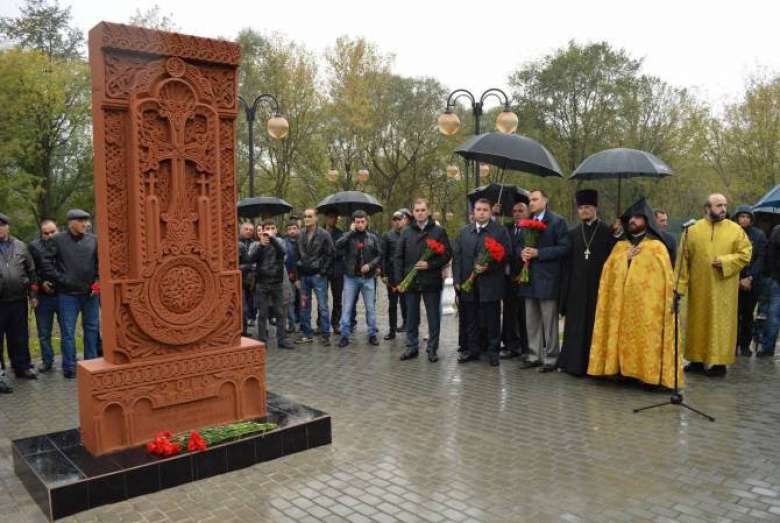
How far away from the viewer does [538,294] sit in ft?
27.5

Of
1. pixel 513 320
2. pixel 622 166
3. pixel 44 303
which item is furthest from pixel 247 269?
pixel 622 166

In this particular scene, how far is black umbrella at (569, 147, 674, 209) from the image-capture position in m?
7.59

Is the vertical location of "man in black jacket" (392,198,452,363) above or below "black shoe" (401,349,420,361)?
above

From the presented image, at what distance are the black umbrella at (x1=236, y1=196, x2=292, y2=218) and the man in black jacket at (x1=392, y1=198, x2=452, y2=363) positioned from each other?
3178mm

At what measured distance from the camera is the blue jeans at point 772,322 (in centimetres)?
921

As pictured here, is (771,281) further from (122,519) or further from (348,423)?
(122,519)

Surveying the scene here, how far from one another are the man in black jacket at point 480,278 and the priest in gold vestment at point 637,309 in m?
1.39

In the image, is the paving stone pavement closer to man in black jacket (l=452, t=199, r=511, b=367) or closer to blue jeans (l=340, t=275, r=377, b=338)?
man in black jacket (l=452, t=199, r=511, b=367)

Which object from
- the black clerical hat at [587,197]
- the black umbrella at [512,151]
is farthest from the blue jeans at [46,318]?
the black clerical hat at [587,197]

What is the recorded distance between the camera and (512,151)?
8180 millimetres

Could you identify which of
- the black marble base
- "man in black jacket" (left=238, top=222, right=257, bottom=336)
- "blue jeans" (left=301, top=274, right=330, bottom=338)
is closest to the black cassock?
the black marble base

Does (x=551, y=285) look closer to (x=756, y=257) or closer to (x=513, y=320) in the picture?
(x=513, y=320)

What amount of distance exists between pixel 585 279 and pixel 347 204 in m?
5.15

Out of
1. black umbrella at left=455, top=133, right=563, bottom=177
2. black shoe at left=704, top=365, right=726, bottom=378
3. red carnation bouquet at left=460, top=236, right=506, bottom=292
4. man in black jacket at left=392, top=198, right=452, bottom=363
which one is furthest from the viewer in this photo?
man in black jacket at left=392, top=198, right=452, bottom=363
